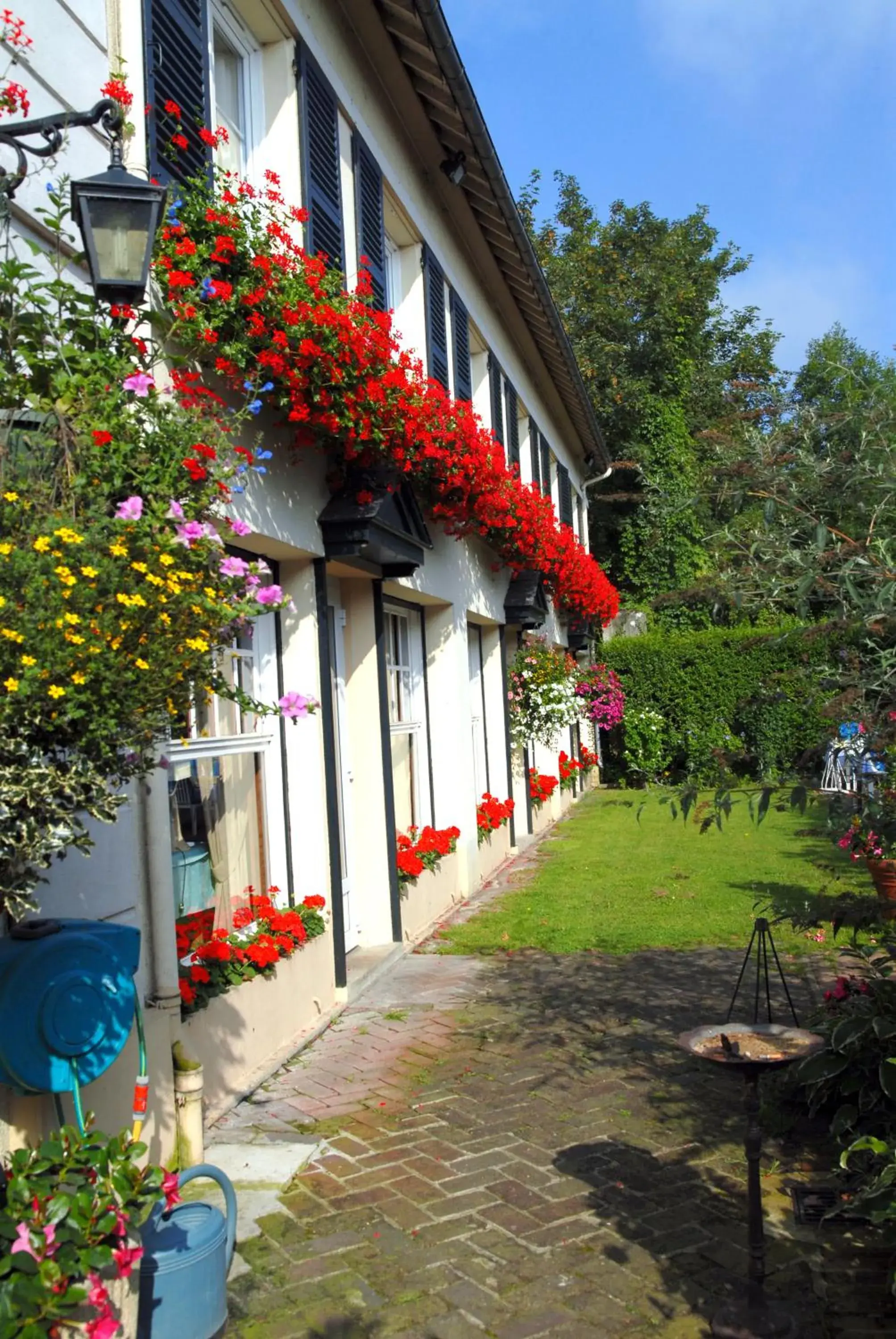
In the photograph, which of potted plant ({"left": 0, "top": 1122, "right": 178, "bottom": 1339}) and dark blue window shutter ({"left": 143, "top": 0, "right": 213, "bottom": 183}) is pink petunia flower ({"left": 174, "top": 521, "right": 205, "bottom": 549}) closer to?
potted plant ({"left": 0, "top": 1122, "right": 178, "bottom": 1339})

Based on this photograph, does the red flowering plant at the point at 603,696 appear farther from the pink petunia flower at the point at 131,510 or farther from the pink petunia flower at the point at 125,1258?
the pink petunia flower at the point at 125,1258

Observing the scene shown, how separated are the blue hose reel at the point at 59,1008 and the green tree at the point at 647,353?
20473 millimetres

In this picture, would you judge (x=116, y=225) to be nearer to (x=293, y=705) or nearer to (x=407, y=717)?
(x=293, y=705)

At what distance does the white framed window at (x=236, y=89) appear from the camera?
5801mm

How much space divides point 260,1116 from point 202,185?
13.3 feet

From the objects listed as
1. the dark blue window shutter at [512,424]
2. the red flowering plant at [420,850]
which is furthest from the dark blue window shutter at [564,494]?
the red flowering plant at [420,850]

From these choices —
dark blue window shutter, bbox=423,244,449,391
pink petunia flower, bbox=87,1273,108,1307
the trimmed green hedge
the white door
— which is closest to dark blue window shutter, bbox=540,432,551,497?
the trimmed green hedge

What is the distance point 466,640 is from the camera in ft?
34.0

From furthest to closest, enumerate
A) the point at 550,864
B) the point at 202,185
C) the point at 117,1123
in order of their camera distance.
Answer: the point at 550,864
the point at 202,185
the point at 117,1123

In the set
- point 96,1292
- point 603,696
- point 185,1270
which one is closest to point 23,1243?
point 96,1292

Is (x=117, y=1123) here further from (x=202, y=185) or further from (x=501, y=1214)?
(x=202, y=185)

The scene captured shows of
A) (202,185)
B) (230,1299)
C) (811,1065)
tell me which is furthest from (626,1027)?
(202,185)

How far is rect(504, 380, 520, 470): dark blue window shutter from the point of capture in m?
13.1

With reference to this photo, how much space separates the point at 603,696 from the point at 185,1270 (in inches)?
642
